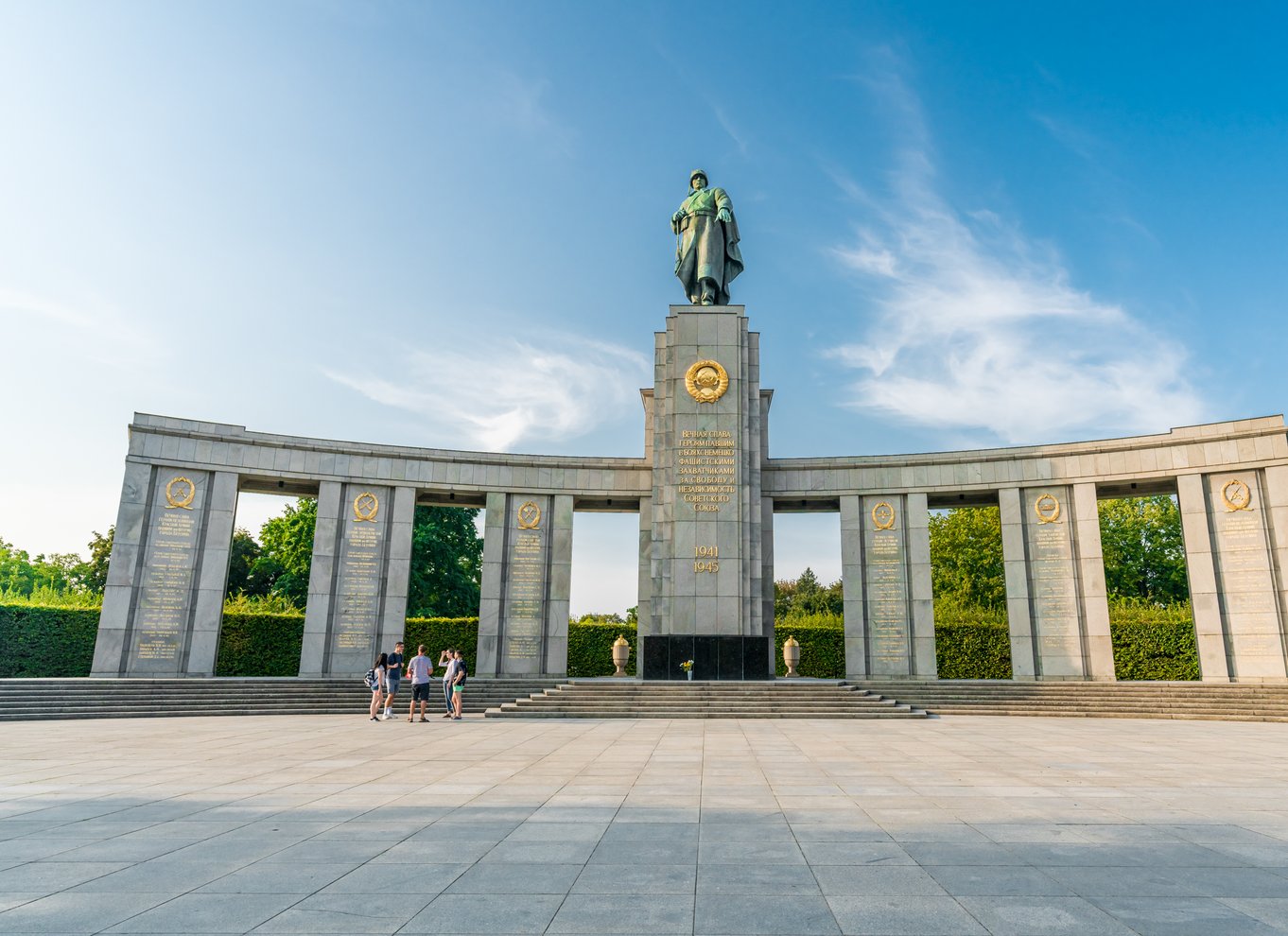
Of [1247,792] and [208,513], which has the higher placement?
[208,513]

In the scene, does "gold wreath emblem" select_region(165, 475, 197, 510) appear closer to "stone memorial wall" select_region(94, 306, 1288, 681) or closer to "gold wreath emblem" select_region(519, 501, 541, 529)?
"stone memorial wall" select_region(94, 306, 1288, 681)

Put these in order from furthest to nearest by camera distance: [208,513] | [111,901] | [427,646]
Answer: [427,646] < [208,513] < [111,901]

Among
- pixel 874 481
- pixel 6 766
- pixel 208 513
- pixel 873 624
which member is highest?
pixel 874 481

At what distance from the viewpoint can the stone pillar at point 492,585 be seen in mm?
30984

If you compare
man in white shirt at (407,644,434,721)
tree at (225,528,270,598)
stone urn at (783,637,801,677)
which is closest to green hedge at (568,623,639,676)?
stone urn at (783,637,801,677)

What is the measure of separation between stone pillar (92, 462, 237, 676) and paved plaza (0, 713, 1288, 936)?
14.1 m

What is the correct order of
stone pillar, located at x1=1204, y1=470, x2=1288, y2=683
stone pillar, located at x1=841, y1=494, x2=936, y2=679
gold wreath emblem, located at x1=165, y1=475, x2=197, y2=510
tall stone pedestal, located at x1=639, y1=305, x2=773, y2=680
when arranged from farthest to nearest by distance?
stone pillar, located at x1=841, y1=494, x2=936, y2=679 < gold wreath emblem, located at x1=165, y1=475, x2=197, y2=510 < tall stone pedestal, located at x1=639, y1=305, x2=773, y2=680 < stone pillar, located at x1=1204, y1=470, x2=1288, y2=683

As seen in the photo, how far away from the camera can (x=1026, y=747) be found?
15.5 metres

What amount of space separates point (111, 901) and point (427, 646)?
31.4 metres

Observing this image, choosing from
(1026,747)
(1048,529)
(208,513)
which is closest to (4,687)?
(208,513)

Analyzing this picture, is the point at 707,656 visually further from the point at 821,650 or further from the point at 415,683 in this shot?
the point at 415,683

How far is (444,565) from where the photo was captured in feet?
161

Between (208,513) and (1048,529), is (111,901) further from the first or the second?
(1048,529)

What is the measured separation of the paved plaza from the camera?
554 centimetres
